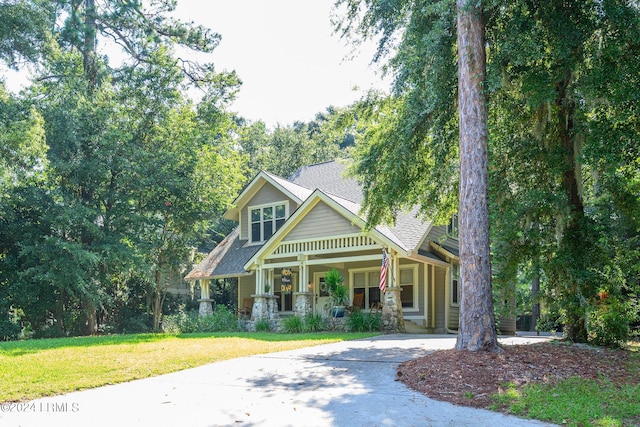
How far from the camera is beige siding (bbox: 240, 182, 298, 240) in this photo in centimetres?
2034

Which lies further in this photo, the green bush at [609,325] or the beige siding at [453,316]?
the beige siding at [453,316]

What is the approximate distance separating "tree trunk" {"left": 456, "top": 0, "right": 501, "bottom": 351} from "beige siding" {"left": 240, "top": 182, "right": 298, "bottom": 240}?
1251 centimetres

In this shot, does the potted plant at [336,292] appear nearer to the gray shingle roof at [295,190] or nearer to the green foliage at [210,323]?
the green foliage at [210,323]

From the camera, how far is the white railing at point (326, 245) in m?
16.0

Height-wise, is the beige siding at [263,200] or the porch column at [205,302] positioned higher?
the beige siding at [263,200]

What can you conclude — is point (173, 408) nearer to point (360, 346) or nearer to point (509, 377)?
point (509, 377)

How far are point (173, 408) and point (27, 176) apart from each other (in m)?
15.7

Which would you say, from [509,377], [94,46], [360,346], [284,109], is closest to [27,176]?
[94,46]

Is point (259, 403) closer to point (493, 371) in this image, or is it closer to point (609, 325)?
point (493, 371)

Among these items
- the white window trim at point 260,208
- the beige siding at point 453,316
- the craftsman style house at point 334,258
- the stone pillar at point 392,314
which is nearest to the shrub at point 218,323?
the craftsman style house at point 334,258

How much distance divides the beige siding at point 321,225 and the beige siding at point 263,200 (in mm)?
2758

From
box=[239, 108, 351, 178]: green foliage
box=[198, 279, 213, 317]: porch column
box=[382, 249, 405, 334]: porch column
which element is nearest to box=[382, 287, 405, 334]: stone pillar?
box=[382, 249, 405, 334]: porch column

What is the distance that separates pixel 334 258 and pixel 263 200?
16.9 feet

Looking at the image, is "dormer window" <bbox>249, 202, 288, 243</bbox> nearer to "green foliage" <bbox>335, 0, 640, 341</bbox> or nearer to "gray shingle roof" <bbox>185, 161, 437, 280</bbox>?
"gray shingle roof" <bbox>185, 161, 437, 280</bbox>
